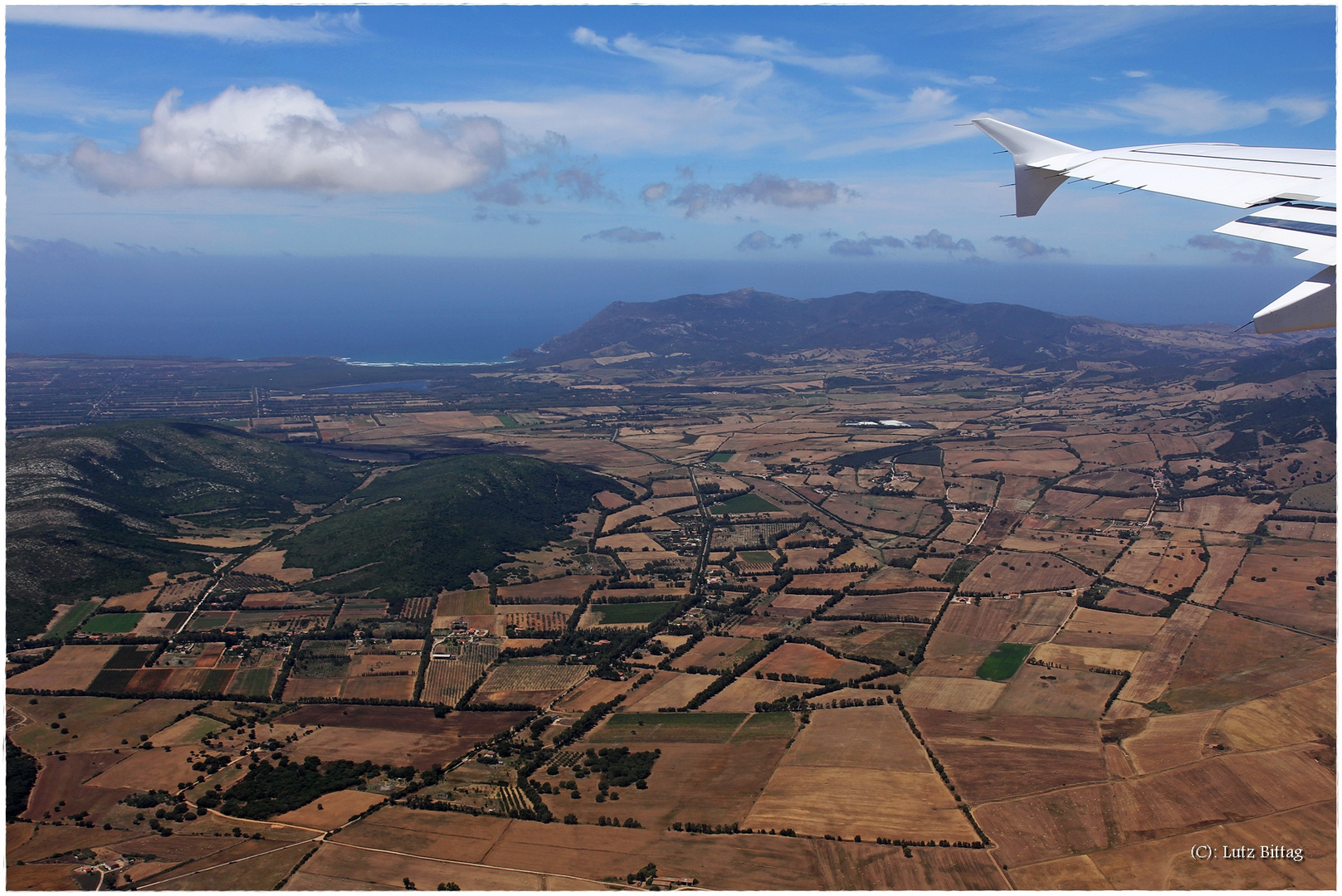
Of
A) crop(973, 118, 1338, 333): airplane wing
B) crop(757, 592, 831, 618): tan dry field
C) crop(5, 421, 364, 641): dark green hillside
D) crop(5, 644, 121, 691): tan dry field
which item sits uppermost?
crop(973, 118, 1338, 333): airplane wing

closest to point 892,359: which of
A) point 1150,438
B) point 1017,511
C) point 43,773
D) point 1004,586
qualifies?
point 1150,438

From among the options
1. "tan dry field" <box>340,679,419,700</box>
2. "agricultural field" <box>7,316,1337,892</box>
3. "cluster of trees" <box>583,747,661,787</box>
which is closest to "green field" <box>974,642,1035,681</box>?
"agricultural field" <box>7,316,1337,892</box>

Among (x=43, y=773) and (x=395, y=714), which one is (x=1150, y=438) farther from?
(x=43, y=773)

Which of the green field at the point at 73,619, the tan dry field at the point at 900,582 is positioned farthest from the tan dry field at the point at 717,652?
the green field at the point at 73,619

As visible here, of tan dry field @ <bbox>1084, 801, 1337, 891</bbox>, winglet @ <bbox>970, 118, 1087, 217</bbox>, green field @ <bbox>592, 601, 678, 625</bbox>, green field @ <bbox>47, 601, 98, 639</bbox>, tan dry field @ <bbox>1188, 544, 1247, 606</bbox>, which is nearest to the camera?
winglet @ <bbox>970, 118, 1087, 217</bbox>

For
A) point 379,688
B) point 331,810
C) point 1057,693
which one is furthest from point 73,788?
point 1057,693

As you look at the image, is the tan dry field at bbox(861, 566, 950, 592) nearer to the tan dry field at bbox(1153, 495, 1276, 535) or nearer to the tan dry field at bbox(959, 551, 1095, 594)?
the tan dry field at bbox(959, 551, 1095, 594)

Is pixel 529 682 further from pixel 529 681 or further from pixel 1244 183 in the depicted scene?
pixel 1244 183
